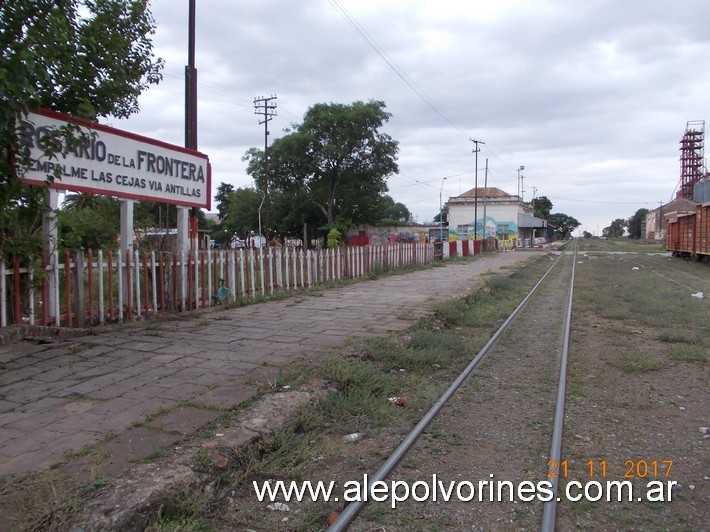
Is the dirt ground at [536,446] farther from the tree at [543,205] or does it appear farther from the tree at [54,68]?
the tree at [543,205]

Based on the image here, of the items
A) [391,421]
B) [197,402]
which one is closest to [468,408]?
[391,421]

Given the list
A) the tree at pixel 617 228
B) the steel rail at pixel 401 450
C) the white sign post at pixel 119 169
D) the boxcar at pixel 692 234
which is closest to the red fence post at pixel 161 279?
the white sign post at pixel 119 169

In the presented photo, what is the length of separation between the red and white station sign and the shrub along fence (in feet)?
3.47

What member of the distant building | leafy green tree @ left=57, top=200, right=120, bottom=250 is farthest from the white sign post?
the distant building

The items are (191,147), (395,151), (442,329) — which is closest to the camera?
(442,329)

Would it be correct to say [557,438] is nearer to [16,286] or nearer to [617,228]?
[16,286]

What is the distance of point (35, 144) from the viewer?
676 cm

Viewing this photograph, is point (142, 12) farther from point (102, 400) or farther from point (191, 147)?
point (102, 400)

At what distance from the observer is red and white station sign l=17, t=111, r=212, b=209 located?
6781mm

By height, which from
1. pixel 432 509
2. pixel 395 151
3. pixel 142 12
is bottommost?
pixel 432 509

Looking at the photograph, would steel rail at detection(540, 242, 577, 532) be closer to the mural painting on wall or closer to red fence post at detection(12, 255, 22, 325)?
red fence post at detection(12, 255, 22, 325)

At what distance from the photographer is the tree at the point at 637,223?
123781mm

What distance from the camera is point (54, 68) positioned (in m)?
6.51

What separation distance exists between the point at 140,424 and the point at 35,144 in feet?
15.2
